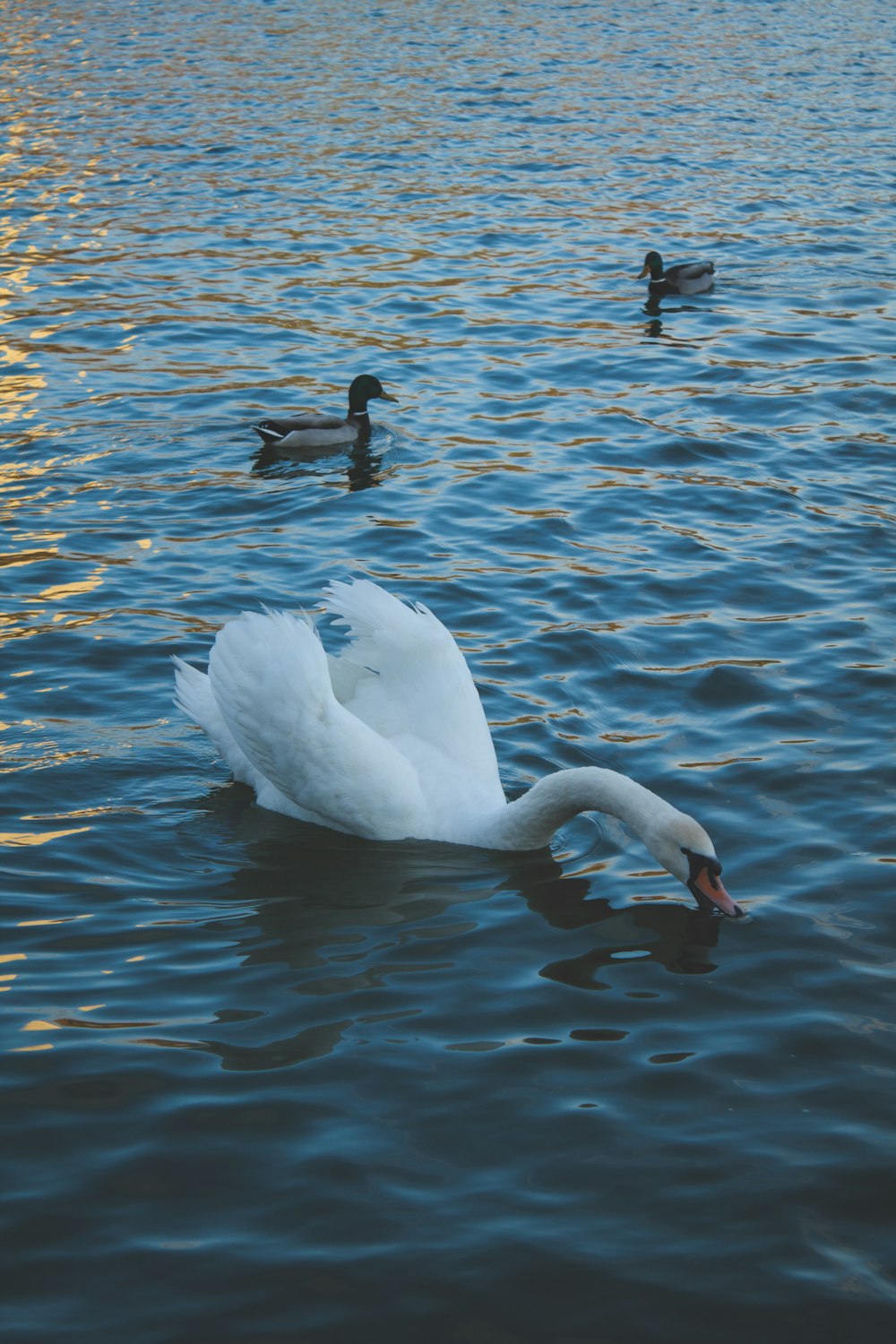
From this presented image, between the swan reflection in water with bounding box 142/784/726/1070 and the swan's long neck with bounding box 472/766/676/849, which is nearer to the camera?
the swan reflection in water with bounding box 142/784/726/1070

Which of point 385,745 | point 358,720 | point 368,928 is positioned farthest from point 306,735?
point 368,928

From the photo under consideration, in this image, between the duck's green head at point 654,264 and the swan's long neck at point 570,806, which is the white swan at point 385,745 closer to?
the swan's long neck at point 570,806

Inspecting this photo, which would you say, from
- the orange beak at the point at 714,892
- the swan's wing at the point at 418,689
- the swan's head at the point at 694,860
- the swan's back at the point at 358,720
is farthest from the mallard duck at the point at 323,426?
the orange beak at the point at 714,892

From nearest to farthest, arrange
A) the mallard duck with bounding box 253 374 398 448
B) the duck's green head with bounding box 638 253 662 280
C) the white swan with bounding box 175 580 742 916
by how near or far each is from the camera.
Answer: the white swan with bounding box 175 580 742 916, the mallard duck with bounding box 253 374 398 448, the duck's green head with bounding box 638 253 662 280

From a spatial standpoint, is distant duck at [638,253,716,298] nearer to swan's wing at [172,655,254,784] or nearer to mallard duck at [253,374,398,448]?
mallard duck at [253,374,398,448]

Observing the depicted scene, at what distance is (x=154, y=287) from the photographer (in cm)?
1803

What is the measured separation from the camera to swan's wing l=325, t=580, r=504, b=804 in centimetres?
813

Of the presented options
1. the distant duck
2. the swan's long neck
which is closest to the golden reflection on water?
the swan's long neck

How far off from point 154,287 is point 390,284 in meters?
2.63

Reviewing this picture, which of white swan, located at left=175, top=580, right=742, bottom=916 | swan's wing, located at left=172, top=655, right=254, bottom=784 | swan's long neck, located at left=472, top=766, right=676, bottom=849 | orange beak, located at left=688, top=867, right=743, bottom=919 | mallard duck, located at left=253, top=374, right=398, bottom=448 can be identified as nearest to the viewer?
orange beak, located at left=688, top=867, right=743, bottom=919

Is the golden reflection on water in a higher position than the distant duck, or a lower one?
lower

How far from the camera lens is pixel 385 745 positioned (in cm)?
780

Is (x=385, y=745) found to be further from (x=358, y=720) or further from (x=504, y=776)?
(x=504, y=776)

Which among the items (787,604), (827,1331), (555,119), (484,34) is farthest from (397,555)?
(484,34)
